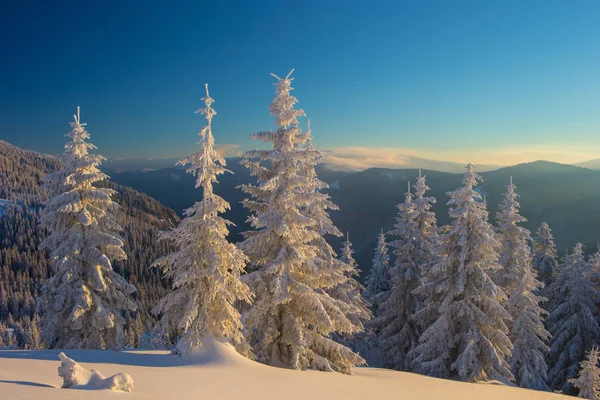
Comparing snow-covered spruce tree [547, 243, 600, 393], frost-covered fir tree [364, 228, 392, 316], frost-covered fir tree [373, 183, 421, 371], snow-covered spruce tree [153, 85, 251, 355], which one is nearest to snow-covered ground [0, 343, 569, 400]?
snow-covered spruce tree [153, 85, 251, 355]

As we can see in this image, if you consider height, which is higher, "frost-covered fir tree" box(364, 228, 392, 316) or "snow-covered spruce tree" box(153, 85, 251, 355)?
"snow-covered spruce tree" box(153, 85, 251, 355)

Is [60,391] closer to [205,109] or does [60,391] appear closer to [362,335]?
[205,109]

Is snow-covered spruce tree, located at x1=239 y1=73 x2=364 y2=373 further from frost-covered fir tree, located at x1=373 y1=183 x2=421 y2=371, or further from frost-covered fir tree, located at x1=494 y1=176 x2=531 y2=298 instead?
frost-covered fir tree, located at x1=494 y1=176 x2=531 y2=298

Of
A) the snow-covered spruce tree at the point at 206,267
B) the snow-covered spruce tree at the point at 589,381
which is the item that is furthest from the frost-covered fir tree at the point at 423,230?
the snow-covered spruce tree at the point at 206,267

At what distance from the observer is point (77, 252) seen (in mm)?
17938

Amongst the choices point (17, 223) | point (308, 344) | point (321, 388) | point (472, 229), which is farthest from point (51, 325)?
point (17, 223)

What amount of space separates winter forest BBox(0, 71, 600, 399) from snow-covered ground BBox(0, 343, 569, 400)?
123 cm

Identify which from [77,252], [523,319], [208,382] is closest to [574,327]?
[523,319]

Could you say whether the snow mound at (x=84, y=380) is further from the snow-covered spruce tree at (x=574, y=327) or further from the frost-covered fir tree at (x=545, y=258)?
the frost-covered fir tree at (x=545, y=258)

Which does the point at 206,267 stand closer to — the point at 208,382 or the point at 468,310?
the point at 208,382

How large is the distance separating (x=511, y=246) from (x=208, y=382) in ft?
86.0

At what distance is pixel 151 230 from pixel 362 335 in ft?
592

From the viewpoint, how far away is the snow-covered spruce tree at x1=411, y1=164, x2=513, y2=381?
19109 mm

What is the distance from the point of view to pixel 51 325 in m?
18.3
